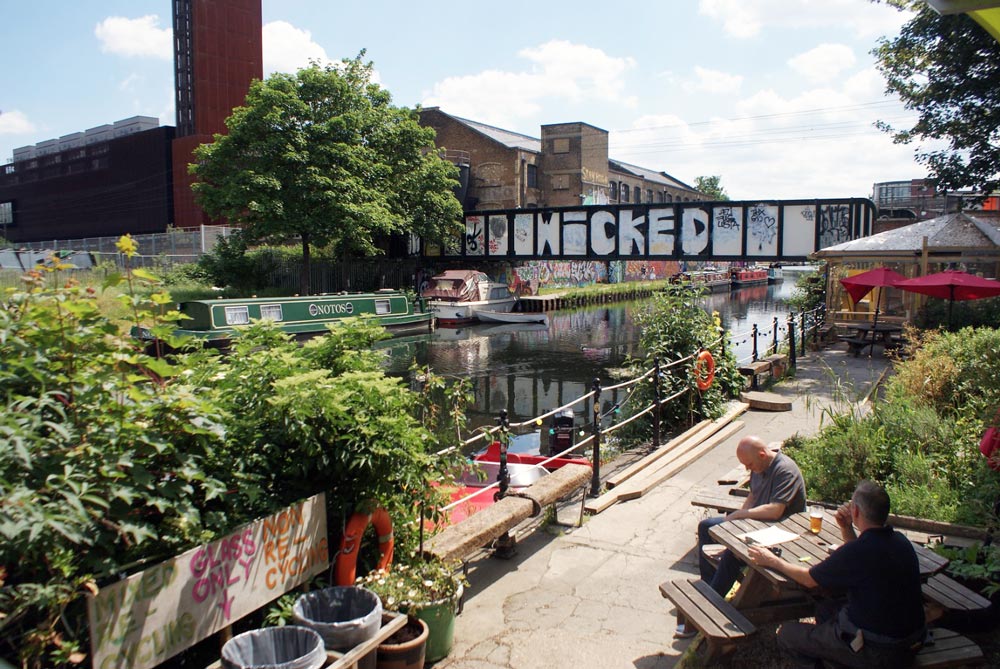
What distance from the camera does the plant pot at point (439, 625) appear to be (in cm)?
446

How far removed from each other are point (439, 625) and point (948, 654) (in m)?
2.70

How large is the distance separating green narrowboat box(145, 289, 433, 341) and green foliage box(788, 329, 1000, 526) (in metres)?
14.3

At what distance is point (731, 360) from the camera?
41.4 feet

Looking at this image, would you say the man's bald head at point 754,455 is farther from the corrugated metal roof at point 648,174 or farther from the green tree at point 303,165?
the corrugated metal roof at point 648,174

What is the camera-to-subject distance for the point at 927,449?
7121mm

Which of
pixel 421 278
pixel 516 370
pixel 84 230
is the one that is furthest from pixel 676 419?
pixel 84 230

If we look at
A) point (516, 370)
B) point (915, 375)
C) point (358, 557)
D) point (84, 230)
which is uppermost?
point (84, 230)

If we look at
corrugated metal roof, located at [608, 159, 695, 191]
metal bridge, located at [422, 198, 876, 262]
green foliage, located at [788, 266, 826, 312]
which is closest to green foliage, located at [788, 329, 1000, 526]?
green foliage, located at [788, 266, 826, 312]

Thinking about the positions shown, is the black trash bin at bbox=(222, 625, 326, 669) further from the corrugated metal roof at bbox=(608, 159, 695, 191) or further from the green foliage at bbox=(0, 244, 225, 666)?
the corrugated metal roof at bbox=(608, 159, 695, 191)

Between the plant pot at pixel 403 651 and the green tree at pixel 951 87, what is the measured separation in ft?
61.3

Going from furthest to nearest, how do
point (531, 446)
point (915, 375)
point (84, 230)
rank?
point (84, 230)
point (531, 446)
point (915, 375)

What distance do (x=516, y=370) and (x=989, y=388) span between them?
741 inches

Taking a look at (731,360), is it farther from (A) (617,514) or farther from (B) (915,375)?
(A) (617,514)

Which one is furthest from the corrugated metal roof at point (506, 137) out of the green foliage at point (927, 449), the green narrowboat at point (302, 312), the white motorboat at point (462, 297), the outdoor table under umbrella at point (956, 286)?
the green foliage at point (927, 449)
